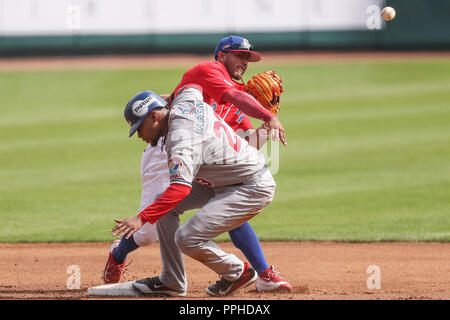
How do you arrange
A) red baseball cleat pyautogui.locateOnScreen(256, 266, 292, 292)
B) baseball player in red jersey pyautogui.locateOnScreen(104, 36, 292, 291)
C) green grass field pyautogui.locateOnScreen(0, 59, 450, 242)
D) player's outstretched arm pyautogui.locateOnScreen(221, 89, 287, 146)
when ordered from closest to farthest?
1. player's outstretched arm pyautogui.locateOnScreen(221, 89, 287, 146)
2. baseball player in red jersey pyautogui.locateOnScreen(104, 36, 292, 291)
3. red baseball cleat pyautogui.locateOnScreen(256, 266, 292, 292)
4. green grass field pyautogui.locateOnScreen(0, 59, 450, 242)

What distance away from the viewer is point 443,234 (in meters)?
7.43

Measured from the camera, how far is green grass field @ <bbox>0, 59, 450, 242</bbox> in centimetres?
809

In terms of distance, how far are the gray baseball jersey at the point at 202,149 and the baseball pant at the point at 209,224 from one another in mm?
96

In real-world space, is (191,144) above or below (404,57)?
above

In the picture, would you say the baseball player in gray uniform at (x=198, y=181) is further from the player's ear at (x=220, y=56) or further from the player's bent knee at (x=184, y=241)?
the player's ear at (x=220, y=56)

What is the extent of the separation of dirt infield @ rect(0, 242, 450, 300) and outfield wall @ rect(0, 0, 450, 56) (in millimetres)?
17471

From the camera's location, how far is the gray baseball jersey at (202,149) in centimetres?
430

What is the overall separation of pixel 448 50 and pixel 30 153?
657 inches

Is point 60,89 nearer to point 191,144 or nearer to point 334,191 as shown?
point 334,191

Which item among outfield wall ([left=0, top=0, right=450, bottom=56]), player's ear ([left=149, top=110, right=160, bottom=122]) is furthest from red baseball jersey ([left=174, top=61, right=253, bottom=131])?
outfield wall ([left=0, top=0, right=450, bottom=56])

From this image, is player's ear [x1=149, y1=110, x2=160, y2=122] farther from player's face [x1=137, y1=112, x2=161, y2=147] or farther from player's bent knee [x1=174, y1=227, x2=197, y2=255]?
player's bent knee [x1=174, y1=227, x2=197, y2=255]

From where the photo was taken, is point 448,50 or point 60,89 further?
point 448,50

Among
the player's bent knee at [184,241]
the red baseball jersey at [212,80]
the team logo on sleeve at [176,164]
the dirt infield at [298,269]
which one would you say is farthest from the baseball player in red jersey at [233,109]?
the team logo on sleeve at [176,164]

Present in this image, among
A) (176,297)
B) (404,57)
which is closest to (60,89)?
(404,57)
